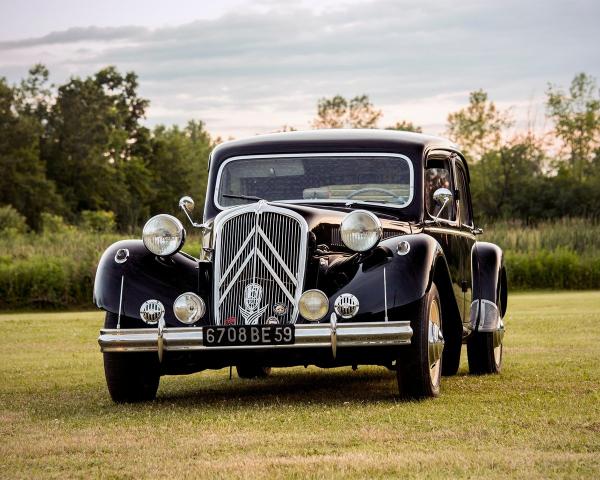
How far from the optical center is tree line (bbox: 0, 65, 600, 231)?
60.6 metres

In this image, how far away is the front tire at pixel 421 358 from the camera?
27.3ft

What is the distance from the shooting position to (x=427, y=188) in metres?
10.2

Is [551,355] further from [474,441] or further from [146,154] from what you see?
[146,154]

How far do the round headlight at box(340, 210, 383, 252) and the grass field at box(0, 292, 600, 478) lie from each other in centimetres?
113

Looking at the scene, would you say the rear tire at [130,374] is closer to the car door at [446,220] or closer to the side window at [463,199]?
the car door at [446,220]

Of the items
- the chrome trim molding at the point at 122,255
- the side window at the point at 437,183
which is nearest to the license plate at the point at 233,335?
the chrome trim molding at the point at 122,255

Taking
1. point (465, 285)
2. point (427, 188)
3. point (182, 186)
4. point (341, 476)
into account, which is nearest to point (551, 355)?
point (465, 285)

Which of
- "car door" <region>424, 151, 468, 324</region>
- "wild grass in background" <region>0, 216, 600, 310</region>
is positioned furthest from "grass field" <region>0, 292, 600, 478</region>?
"wild grass in background" <region>0, 216, 600, 310</region>

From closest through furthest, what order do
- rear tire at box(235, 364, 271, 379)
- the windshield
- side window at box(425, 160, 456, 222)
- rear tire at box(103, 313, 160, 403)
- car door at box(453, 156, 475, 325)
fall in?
rear tire at box(103, 313, 160, 403) < the windshield < side window at box(425, 160, 456, 222) < car door at box(453, 156, 475, 325) < rear tire at box(235, 364, 271, 379)

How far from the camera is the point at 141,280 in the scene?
8859 mm

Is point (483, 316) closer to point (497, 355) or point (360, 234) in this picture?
point (497, 355)

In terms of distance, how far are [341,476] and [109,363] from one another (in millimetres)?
3673

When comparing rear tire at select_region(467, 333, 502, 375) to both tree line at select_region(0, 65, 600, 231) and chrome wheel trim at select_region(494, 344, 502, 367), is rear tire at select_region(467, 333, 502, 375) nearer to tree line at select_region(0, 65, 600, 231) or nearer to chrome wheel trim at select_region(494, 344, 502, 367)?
chrome wheel trim at select_region(494, 344, 502, 367)

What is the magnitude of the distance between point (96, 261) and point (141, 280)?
23.9 m
